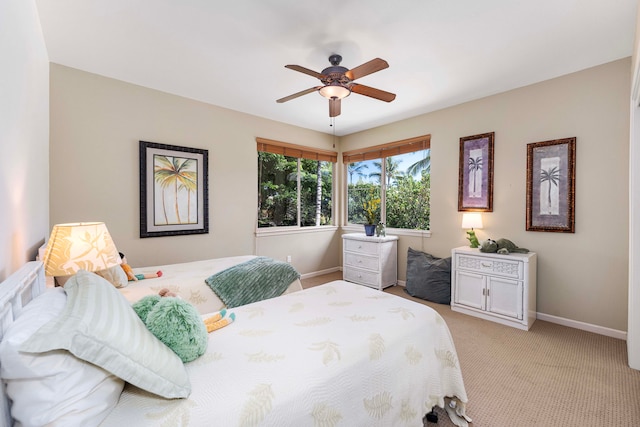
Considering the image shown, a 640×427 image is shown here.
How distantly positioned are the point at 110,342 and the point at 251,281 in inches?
70.8

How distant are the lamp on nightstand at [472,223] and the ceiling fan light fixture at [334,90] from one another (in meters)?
2.18

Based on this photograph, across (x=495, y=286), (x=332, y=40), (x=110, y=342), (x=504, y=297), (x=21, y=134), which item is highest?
(x=332, y=40)

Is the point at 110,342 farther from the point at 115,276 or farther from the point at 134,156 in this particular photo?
the point at 134,156

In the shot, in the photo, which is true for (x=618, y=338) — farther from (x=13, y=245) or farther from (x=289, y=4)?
(x=13, y=245)

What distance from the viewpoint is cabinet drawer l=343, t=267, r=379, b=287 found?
168 inches

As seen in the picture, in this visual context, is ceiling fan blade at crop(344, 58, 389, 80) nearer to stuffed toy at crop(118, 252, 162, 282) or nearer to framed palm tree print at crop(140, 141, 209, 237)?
framed palm tree print at crop(140, 141, 209, 237)

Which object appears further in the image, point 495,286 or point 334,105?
point 495,286

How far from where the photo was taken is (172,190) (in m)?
3.40

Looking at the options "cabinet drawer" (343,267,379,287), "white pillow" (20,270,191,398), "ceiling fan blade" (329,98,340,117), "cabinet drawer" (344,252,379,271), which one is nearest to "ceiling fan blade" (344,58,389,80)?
"ceiling fan blade" (329,98,340,117)

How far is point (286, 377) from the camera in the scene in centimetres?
109

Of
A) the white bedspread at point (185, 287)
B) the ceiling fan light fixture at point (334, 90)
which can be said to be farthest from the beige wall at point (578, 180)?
the white bedspread at point (185, 287)

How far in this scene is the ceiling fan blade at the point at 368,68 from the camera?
6.84ft

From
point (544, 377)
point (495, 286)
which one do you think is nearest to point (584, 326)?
point (495, 286)

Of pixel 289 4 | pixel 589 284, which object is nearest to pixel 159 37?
pixel 289 4
